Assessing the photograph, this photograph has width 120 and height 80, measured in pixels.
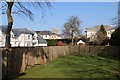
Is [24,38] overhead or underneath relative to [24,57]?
overhead

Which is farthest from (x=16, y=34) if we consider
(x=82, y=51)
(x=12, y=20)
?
(x=12, y=20)

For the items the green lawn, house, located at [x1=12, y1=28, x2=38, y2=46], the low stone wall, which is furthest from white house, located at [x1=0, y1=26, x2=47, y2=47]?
the green lawn

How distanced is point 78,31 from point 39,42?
1253 cm

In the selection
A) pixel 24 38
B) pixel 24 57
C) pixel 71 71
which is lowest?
pixel 71 71

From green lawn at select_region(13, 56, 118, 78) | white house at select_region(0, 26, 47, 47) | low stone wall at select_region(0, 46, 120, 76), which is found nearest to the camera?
green lawn at select_region(13, 56, 118, 78)

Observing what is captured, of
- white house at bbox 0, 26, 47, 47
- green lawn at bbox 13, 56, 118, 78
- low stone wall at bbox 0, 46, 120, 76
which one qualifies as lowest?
green lawn at bbox 13, 56, 118, 78

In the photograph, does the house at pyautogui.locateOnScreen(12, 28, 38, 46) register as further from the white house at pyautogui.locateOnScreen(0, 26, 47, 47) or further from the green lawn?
the green lawn

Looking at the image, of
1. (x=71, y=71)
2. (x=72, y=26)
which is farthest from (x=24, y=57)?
(x=72, y=26)

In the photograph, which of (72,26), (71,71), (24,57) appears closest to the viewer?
(71,71)

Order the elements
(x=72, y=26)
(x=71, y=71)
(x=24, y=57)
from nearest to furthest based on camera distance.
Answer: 1. (x=71, y=71)
2. (x=24, y=57)
3. (x=72, y=26)

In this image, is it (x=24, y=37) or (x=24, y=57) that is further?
(x=24, y=37)

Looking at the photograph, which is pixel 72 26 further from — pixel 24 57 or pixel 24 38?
pixel 24 57

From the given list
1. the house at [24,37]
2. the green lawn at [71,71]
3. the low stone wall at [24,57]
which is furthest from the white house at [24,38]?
the green lawn at [71,71]

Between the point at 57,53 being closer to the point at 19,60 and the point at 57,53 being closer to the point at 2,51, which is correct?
the point at 19,60
